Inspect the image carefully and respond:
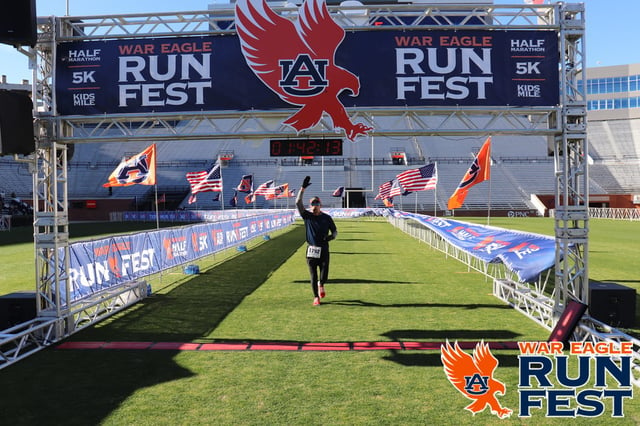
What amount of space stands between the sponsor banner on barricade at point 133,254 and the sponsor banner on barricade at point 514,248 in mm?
8126

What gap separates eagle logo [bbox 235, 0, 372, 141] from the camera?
8266 mm

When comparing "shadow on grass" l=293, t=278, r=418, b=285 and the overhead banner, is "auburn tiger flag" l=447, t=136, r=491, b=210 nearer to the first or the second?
"shadow on grass" l=293, t=278, r=418, b=285

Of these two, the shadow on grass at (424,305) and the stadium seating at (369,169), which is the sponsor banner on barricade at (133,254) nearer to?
the shadow on grass at (424,305)

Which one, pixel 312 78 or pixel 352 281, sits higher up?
pixel 312 78

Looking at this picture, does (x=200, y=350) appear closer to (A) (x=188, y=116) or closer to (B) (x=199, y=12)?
(A) (x=188, y=116)

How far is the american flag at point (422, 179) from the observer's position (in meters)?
23.5

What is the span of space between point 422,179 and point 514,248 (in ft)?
48.7

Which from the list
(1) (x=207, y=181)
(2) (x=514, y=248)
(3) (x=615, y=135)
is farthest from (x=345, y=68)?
(3) (x=615, y=135)

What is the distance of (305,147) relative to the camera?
871cm

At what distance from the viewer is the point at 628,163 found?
63344mm

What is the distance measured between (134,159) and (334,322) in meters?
10.7

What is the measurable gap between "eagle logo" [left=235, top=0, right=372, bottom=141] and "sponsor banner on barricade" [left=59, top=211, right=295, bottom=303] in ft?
15.9

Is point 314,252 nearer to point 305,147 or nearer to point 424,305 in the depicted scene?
point 305,147

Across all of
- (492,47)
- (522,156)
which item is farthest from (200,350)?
(522,156)
